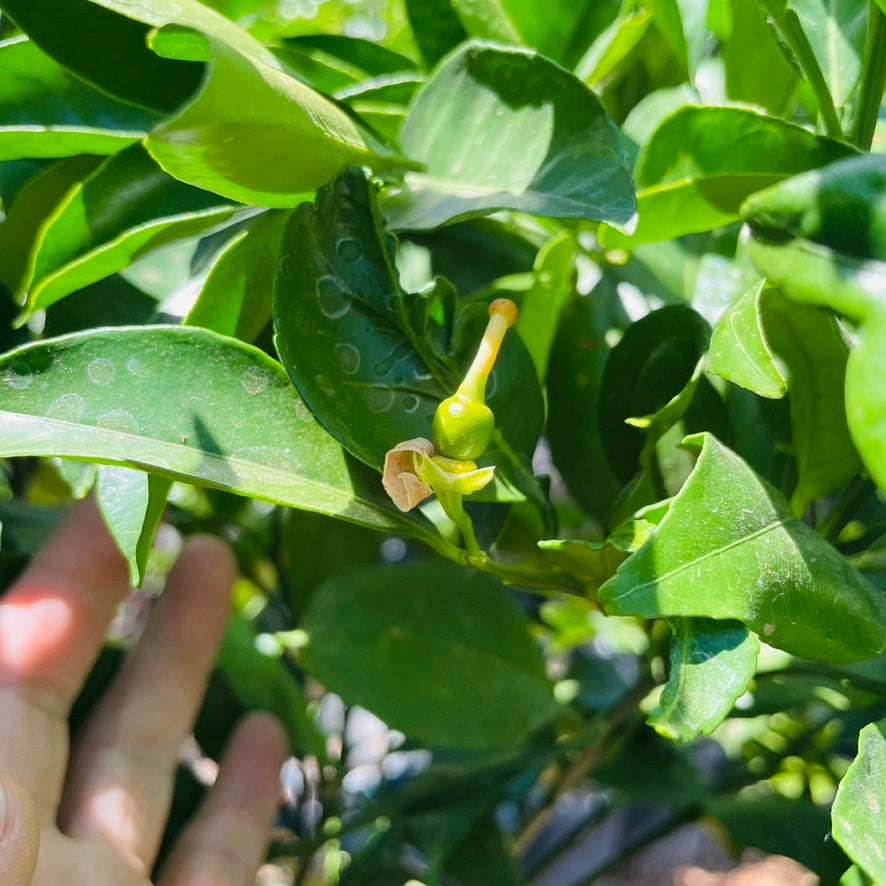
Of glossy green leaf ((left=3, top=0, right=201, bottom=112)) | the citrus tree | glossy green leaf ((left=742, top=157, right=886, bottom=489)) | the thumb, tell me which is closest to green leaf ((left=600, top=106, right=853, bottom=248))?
the citrus tree

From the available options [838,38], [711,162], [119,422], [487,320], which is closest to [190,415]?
[119,422]

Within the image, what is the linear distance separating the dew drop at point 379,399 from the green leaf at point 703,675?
133 millimetres

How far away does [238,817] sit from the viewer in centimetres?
62

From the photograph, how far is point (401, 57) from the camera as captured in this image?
0.48 meters

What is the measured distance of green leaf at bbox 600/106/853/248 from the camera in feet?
1.11

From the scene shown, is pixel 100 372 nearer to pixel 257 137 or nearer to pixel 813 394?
pixel 257 137

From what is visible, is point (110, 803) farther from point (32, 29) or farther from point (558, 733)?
point (32, 29)

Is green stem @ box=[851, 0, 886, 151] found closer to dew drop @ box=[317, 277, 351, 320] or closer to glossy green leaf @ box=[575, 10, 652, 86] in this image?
glossy green leaf @ box=[575, 10, 652, 86]

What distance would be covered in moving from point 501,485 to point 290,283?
0.41 ft

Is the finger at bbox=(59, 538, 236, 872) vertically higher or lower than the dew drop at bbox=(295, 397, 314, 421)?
lower

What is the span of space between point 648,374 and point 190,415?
0.64ft

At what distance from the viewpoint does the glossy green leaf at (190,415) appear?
316 millimetres

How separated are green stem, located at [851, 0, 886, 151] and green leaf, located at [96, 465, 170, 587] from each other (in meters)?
0.31

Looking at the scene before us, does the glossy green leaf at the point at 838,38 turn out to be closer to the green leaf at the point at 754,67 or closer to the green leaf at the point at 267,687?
the green leaf at the point at 754,67
